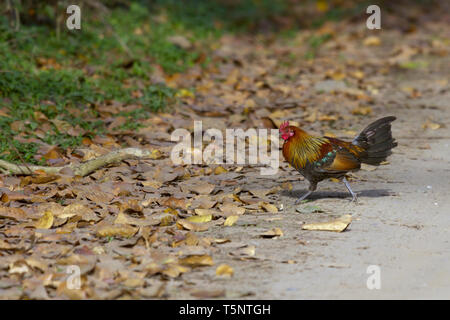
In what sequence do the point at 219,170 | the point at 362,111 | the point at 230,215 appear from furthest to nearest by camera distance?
the point at 362,111, the point at 219,170, the point at 230,215

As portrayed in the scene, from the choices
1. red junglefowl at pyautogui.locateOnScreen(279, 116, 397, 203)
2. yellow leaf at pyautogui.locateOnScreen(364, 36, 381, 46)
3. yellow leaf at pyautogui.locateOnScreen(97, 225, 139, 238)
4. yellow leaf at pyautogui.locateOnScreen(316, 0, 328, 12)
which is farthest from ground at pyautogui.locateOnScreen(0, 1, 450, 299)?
yellow leaf at pyautogui.locateOnScreen(316, 0, 328, 12)

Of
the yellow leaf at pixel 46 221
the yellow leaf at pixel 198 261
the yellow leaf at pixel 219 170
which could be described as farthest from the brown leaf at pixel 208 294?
the yellow leaf at pixel 219 170

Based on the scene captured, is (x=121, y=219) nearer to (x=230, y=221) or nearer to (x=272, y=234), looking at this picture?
(x=230, y=221)

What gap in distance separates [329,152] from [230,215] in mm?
959

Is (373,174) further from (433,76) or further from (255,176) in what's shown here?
(433,76)

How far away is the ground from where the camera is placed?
13.1ft

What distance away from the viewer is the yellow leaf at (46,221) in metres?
4.78

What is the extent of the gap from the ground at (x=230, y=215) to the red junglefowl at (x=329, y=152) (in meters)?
0.27

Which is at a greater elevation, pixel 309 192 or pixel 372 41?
pixel 372 41

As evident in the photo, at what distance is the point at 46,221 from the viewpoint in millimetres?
4824

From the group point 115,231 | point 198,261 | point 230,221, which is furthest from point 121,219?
point 198,261

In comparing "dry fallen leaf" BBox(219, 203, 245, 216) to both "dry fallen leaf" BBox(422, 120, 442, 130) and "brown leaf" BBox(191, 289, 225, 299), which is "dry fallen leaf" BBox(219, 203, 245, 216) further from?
"dry fallen leaf" BBox(422, 120, 442, 130)

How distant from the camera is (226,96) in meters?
8.76

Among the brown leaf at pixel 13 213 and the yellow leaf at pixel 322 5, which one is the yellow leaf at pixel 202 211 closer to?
the brown leaf at pixel 13 213
